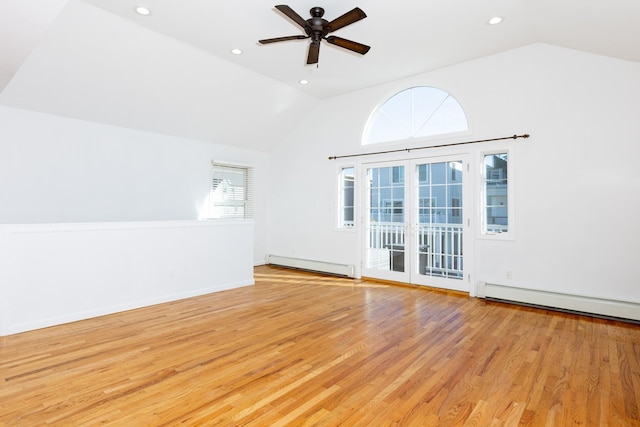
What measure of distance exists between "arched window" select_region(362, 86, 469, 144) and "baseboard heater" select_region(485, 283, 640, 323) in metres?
2.44

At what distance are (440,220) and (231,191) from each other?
431 cm

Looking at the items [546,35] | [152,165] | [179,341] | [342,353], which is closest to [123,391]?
[179,341]

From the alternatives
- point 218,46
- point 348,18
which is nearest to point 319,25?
point 348,18

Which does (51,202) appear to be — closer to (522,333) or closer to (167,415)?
(167,415)

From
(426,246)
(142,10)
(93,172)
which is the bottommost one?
(426,246)

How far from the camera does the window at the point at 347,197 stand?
21.0 ft

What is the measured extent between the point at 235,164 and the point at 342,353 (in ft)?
16.8

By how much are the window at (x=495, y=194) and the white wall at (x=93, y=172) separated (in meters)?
4.96

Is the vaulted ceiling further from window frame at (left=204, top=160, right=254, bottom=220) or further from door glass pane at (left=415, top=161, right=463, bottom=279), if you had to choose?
door glass pane at (left=415, top=161, right=463, bottom=279)

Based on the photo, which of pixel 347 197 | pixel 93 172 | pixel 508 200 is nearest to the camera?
pixel 508 200

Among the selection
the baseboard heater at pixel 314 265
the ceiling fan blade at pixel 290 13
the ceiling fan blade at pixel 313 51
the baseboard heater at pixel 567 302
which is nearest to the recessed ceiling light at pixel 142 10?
the ceiling fan blade at pixel 290 13

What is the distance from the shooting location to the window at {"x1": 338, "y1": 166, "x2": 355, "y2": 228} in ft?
21.0

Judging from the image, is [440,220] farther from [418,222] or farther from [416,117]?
[416,117]

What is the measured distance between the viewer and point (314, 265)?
6.77 meters
